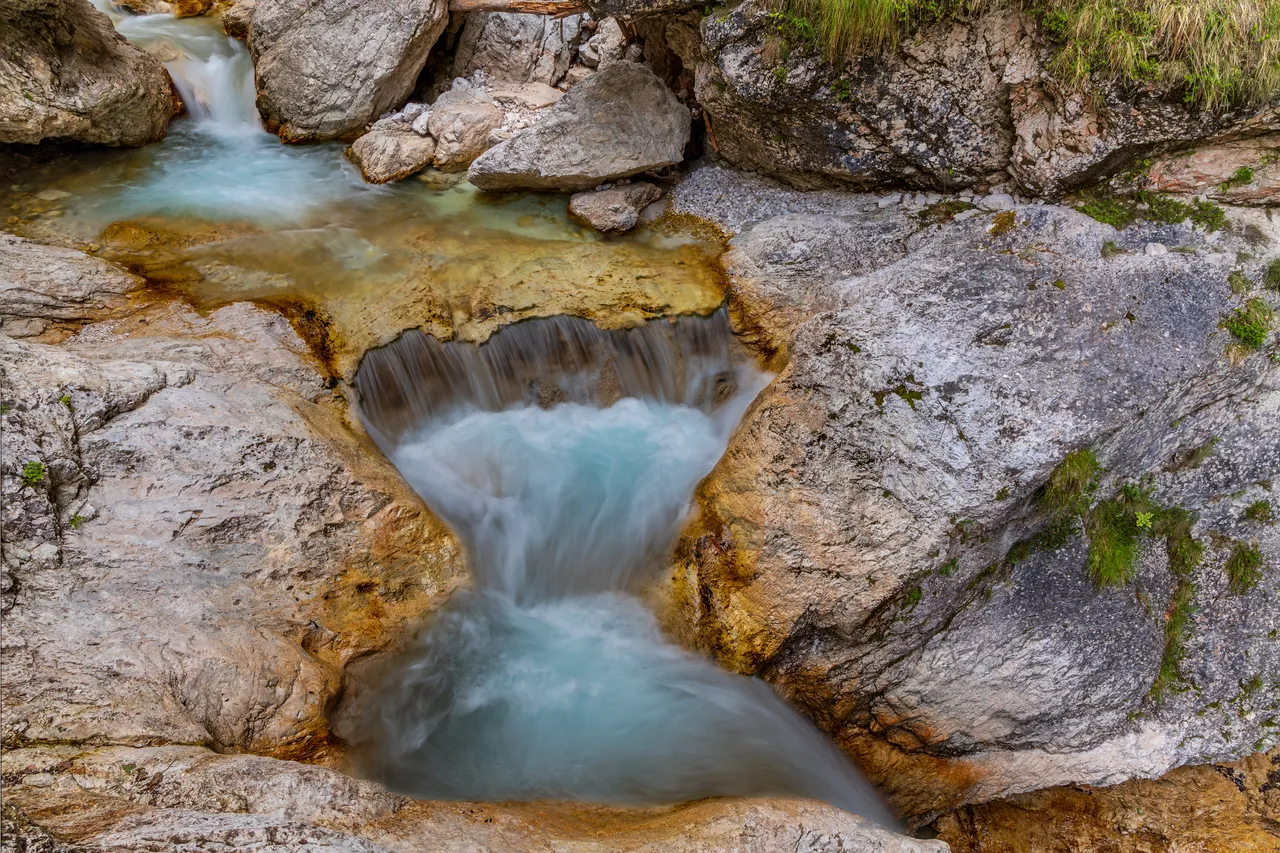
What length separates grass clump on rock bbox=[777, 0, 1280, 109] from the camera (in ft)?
17.1

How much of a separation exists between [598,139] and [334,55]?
12.2 ft

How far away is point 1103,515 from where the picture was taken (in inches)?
208

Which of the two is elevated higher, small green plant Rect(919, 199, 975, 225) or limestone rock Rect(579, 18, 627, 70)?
limestone rock Rect(579, 18, 627, 70)

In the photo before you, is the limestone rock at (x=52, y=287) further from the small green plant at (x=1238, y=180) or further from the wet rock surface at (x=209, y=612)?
the small green plant at (x=1238, y=180)

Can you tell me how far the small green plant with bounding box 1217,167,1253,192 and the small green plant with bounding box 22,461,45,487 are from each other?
8.22 meters

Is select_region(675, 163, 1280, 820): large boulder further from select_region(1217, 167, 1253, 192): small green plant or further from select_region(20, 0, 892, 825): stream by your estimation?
select_region(20, 0, 892, 825): stream

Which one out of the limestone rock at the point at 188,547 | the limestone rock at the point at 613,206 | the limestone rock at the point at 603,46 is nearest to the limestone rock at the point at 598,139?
the limestone rock at the point at 613,206

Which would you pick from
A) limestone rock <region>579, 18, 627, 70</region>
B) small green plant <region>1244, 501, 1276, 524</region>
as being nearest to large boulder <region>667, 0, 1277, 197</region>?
limestone rock <region>579, 18, 627, 70</region>

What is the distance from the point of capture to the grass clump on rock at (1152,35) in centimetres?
520

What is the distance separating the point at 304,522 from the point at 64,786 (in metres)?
1.99

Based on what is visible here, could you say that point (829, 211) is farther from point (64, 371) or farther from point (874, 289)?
point (64, 371)

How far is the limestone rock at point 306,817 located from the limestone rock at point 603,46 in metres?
9.45

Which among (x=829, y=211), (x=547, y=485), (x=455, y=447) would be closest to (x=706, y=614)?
(x=547, y=485)

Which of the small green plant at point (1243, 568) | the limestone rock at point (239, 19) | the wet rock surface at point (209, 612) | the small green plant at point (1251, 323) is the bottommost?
the small green plant at point (1243, 568)
